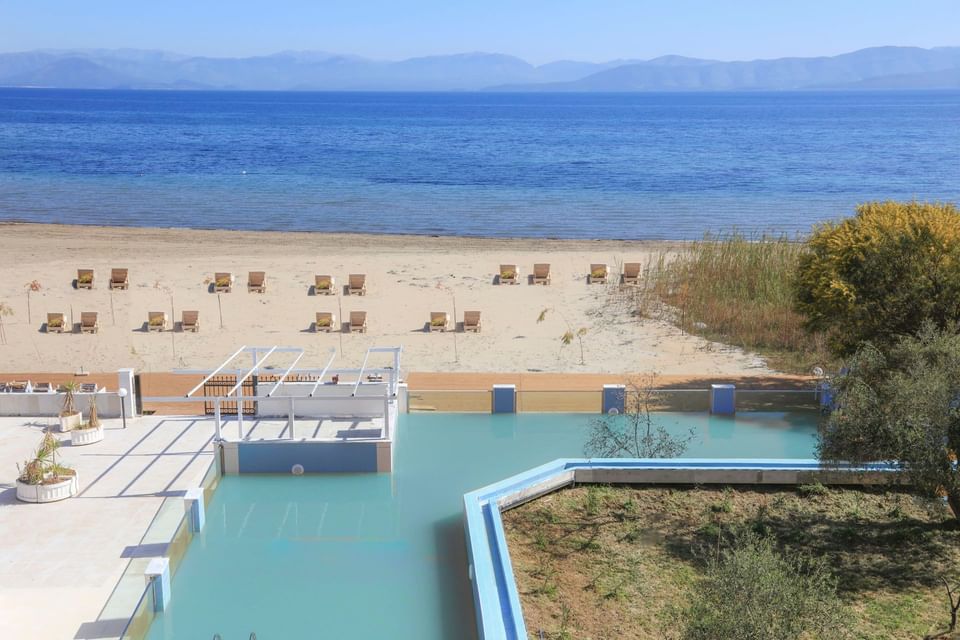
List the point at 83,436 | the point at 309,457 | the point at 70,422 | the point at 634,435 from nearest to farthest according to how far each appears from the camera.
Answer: the point at 309,457
the point at 83,436
the point at 634,435
the point at 70,422

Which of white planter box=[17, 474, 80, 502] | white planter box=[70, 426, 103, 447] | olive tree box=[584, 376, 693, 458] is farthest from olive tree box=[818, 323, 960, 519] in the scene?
white planter box=[70, 426, 103, 447]

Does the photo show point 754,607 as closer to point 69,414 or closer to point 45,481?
point 45,481

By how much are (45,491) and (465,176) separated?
58.5 metres

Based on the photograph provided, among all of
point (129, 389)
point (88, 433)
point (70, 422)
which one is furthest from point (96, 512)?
point (129, 389)

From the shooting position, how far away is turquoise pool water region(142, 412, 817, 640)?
11.3 meters

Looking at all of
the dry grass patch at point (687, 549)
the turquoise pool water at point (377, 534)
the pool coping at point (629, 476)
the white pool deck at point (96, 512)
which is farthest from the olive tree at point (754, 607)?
the white pool deck at point (96, 512)

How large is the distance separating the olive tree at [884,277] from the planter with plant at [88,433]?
12.6 m

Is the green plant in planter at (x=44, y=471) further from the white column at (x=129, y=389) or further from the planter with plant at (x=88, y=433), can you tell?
the white column at (x=129, y=389)

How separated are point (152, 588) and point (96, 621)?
0.68 m

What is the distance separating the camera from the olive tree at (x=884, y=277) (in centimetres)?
1638

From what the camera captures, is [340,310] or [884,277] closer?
[884,277]

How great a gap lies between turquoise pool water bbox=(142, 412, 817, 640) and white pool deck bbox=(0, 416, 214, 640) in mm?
776

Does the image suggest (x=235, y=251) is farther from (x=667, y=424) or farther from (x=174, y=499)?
(x=174, y=499)

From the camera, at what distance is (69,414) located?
16906mm
